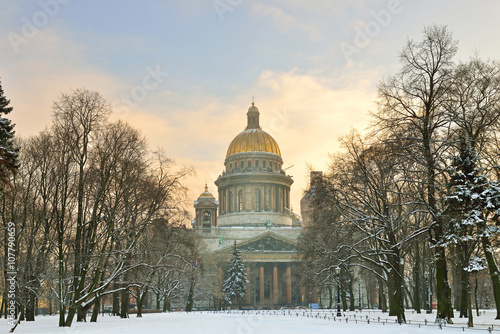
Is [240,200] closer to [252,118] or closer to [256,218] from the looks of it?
[256,218]

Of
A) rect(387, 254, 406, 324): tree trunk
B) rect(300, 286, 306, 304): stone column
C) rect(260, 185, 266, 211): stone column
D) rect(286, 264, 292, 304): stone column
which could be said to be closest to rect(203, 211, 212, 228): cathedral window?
rect(260, 185, 266, 211): stone column

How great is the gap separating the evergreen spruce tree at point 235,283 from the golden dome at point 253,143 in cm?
4639

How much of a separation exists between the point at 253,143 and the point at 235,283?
5131 cm

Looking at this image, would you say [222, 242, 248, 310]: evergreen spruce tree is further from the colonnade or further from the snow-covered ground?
the snow-covered ground

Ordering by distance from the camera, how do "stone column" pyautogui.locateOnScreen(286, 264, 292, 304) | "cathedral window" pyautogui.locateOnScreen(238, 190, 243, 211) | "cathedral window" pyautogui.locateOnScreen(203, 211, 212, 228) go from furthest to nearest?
"cathedral window" pyautogui.locateOnScreen(238, 190, 243, 211) → "cathedral window" pyautogui.locateOnScreen(203, 211, 212, 228) → "stone column" pyautogui.locateOnScreen(286, 264, 292, 304)

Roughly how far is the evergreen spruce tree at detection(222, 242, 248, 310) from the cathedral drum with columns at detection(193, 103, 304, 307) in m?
9.59

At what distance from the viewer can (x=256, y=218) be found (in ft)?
395

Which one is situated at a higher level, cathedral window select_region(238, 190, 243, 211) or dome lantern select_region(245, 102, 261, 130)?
dome lantern select_region(245, 102, 261, 130)

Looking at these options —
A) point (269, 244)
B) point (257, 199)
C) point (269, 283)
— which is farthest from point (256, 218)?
point (269, 283)

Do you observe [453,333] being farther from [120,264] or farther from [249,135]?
[249,135]

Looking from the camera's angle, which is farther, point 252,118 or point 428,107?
point 252,118

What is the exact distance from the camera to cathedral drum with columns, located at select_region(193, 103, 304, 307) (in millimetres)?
101875

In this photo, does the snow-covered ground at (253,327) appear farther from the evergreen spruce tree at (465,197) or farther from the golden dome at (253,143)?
the golden dome at (253,143)

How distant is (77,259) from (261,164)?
100 m
